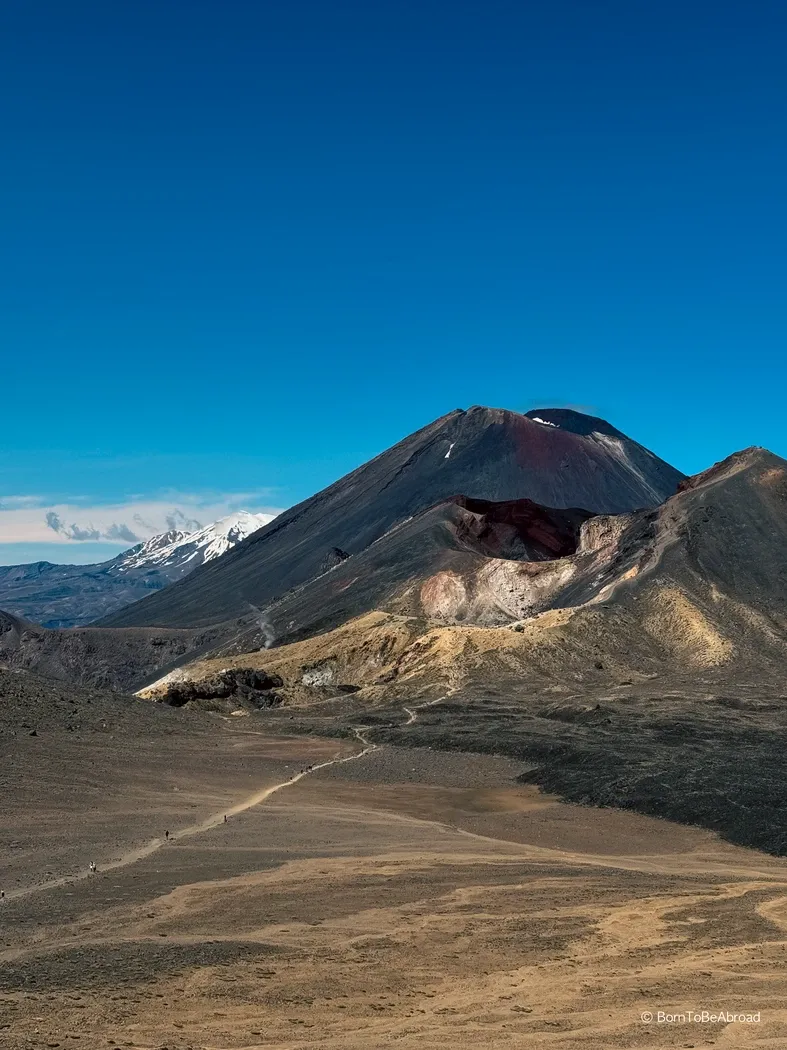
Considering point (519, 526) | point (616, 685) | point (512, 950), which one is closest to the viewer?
point (512, 950)

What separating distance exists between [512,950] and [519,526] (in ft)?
495

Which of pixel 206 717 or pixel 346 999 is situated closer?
pixel 346 999

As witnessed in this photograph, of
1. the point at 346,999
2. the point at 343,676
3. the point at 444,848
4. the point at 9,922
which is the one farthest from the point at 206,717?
the point at 346,999

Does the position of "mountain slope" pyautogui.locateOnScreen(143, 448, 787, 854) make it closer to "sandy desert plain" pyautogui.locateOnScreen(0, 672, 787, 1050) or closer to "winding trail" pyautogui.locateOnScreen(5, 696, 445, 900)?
"sandy desert plain" pyautogui.locateOnScreen(0, 672, 787, 1050)

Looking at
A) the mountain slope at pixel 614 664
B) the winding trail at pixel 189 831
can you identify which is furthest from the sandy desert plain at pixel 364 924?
the mountain slope at pixel 614 664

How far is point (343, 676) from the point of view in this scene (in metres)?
107

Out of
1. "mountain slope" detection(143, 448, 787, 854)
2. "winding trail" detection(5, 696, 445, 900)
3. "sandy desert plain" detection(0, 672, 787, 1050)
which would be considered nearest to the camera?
"sandy desert plain" detection(0, 672, 787, 1050)

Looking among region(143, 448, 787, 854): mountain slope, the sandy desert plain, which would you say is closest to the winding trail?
the sandy desert plain

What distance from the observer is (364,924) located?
22594 millimetres

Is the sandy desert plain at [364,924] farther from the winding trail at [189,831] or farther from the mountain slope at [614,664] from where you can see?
the mountain slope at [614,664]

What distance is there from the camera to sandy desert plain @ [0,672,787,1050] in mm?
16172

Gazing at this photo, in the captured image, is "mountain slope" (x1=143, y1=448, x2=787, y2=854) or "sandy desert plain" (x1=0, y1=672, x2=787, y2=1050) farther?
"mountain slope" (x1=143, y1=448, x2=787, y2=854)

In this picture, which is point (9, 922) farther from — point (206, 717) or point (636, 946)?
point (206, 717)

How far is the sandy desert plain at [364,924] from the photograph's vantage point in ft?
53.1
